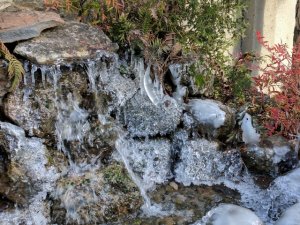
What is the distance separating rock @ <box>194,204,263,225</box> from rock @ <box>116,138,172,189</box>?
3.56 ft

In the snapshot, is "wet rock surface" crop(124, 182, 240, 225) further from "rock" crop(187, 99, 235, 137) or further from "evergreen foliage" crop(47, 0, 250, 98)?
"evergreen foliage" crop(47, 0, 250, 98)

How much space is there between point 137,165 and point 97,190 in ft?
2.49

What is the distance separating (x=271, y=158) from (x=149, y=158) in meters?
1.30

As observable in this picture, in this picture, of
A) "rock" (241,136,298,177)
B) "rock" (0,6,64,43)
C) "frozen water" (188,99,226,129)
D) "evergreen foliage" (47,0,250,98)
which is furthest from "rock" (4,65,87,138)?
"rock" (241,136,298,177)

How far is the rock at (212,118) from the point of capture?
468cm

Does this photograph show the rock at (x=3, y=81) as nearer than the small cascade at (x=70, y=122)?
Yes

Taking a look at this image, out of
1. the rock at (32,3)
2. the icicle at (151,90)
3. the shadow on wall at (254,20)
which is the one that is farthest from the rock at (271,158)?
the rock at (32,3)

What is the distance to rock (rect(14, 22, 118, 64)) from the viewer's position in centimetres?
409

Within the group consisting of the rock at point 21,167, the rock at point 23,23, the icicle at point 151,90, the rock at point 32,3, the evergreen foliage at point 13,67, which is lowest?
the rock at point 21,167

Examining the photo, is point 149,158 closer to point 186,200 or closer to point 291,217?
point 186,200

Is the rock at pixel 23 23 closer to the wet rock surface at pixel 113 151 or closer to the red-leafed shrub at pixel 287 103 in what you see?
the wet rock surface at pixel 113 151

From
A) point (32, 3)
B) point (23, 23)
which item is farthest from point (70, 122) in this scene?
point (32, 3)

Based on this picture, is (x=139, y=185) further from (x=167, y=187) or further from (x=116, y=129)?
(x=116, y=129)

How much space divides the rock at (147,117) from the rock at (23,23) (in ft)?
3.78
